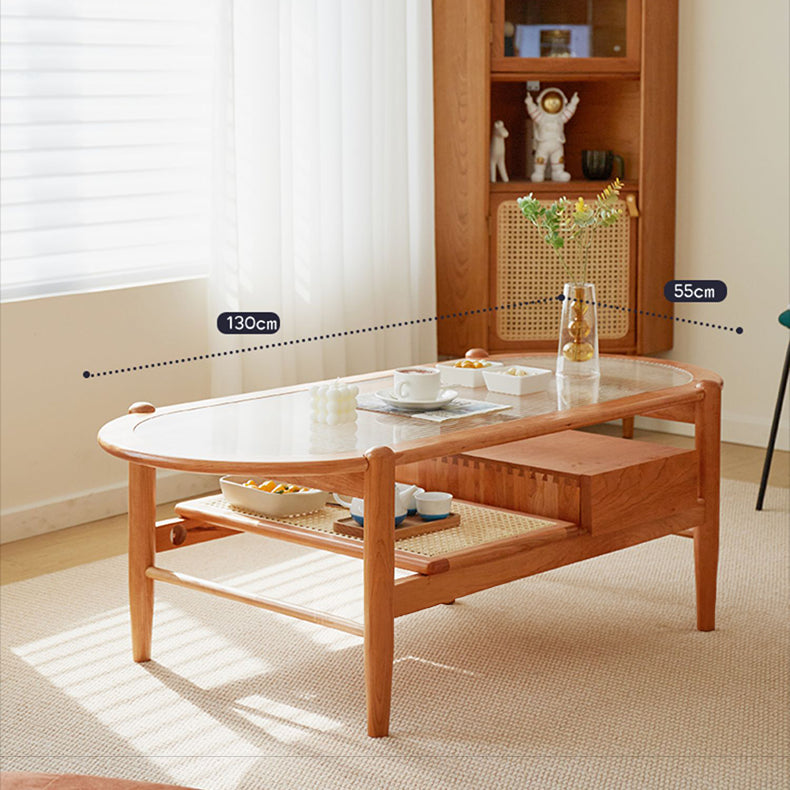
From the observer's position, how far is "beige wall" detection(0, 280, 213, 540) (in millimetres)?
3371

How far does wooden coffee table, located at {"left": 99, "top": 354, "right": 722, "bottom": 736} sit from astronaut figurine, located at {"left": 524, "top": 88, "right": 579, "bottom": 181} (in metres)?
1.76

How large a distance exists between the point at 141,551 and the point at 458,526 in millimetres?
618

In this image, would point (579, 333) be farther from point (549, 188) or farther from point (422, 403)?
point (549, 188)

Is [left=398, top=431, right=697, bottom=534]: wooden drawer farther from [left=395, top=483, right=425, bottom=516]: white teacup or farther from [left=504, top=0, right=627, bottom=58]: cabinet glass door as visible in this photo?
[left=504, top=0, right=627, bottom=58]: cabinet glass door

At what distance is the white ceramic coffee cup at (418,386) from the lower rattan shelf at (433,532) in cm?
23

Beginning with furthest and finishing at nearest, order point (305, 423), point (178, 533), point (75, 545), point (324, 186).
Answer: point (324, 186)
point (75, 545)
point (178, 533)
point (305, 423)

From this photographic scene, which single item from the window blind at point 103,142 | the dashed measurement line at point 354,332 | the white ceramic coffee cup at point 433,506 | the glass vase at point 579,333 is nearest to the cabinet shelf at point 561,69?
the dashed measurement line at point 354,332

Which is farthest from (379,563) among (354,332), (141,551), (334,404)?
(354,332)

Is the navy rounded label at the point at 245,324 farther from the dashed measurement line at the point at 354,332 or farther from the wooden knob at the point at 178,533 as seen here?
the wooden knob at the point at 178,533

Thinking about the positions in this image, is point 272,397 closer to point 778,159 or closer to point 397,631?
point 397,631

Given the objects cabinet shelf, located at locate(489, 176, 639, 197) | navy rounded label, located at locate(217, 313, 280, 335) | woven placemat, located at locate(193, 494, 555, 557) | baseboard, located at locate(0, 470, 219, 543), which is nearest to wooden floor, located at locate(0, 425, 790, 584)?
baseboard, located at locate(0, 470, 219, 543)

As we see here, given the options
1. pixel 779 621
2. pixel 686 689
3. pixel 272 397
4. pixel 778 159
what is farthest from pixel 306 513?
pixel 778 159

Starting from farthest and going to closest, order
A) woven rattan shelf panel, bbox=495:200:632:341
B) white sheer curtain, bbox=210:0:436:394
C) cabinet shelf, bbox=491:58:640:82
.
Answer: woven rattan shelf panel, bbox=495:200:632:341, cabinet shelf, bbox=491:58:640:82, white sheer curtain, bbox=210:0:436:394

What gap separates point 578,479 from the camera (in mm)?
2291
